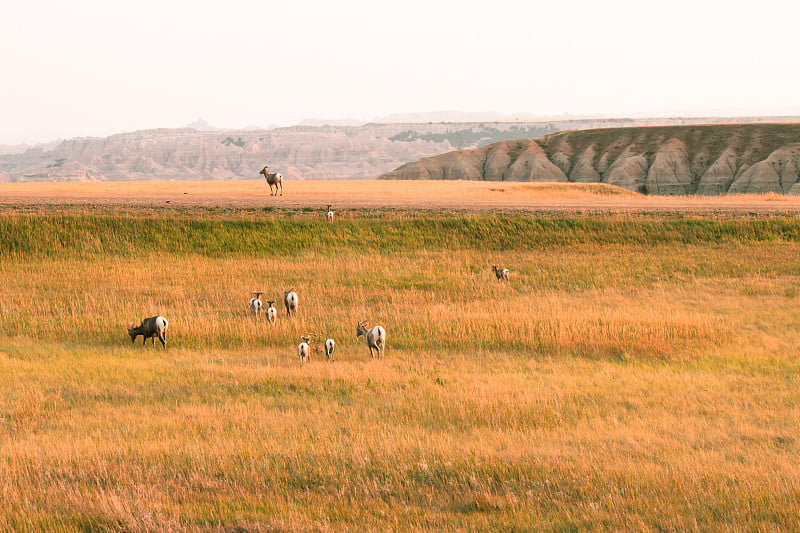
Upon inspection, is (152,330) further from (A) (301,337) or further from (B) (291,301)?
(B) (291,301)

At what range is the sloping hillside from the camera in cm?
15550

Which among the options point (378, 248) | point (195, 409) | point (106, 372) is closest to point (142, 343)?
point (106, 372)

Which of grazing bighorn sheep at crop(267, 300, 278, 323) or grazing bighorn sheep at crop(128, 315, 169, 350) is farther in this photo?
grazing bighorn sheep at crop(267, 300, 278, 323)

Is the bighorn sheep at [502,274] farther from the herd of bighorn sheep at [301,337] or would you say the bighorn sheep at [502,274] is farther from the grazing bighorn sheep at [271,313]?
the grazing bighorn sheep at [271,313]

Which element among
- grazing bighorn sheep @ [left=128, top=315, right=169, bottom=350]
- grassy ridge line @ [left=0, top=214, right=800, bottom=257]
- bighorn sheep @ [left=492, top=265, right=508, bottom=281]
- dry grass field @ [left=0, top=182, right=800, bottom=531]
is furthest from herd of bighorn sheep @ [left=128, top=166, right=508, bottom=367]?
grassy ridge line @ [left=0, top=214, right=800, bottom=257]

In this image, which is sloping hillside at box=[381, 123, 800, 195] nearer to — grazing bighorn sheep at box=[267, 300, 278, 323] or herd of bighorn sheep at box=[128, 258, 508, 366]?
herd of bighorn sheep at box=[128, 258, 508, 366]

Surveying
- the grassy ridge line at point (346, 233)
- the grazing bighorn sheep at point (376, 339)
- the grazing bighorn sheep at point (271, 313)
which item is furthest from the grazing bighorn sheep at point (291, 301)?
the grassy ridge line at point (346, 233)

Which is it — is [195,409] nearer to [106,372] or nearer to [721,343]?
[106,372]

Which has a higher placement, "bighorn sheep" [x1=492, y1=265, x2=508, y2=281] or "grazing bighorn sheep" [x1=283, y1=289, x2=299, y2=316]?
"grazing bighorn sheep" [x1=283, y1=289, x2=299, y2=316]

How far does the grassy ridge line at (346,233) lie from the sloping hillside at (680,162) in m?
112

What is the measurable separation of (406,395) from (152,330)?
31.6 feet

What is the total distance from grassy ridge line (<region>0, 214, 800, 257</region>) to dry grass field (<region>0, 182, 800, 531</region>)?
148cm

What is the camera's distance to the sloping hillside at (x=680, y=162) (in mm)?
155500

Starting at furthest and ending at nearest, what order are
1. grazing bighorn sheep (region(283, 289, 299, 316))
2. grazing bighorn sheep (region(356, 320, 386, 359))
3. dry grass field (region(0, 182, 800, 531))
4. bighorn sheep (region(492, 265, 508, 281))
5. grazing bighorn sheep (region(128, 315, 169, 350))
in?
bighorn sheep (region(492, 265, 508, 281)) → grazing bighorn sheep (region(283, 289, 299, 316)) → grazing bighorn sheep (region(128, 315, 169, 350)) → grazing bighorn sheep (region(356, 320, 386, 359)) → dry grass field (region(0, 182, 800, 531))
